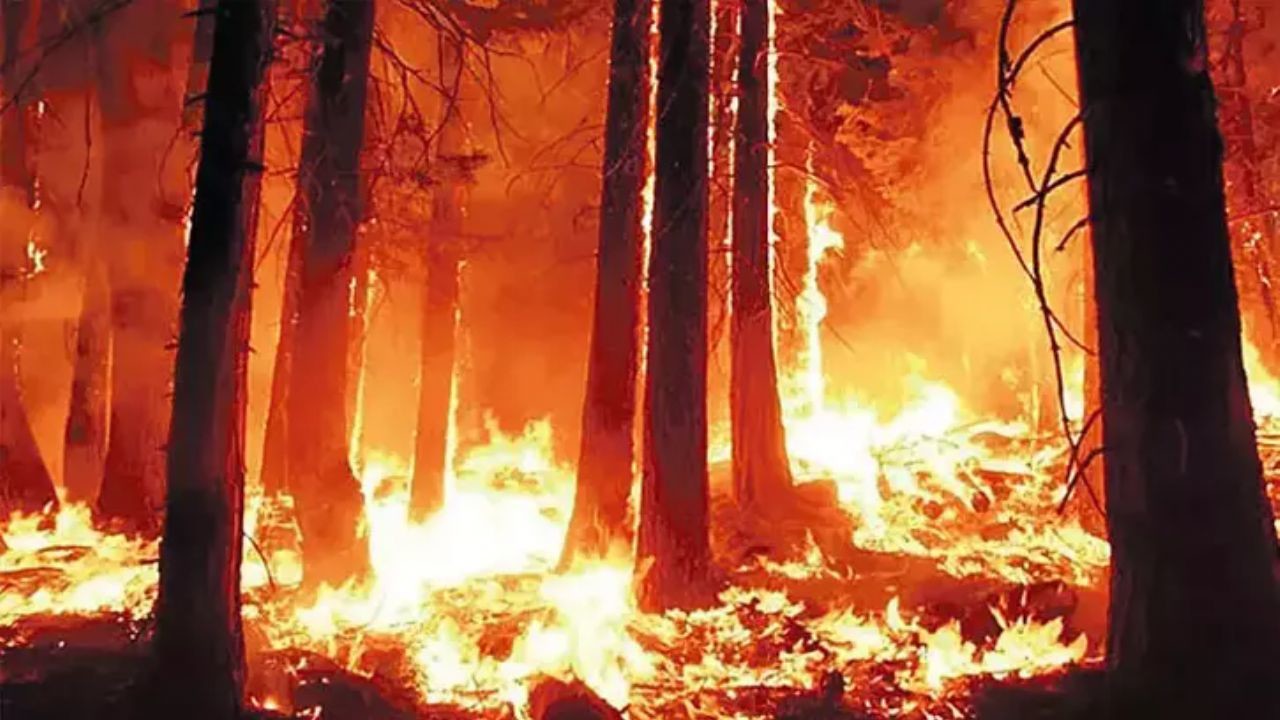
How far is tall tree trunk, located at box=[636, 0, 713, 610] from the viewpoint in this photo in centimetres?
1020

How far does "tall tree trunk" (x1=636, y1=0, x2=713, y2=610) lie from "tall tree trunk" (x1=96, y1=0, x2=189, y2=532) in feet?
22.0

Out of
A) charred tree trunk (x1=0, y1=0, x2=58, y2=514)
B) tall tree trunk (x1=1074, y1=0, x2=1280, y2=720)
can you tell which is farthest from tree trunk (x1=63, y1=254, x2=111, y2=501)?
tall tree trunk (x1=1074, y1=0, x2=1280, y2=720)

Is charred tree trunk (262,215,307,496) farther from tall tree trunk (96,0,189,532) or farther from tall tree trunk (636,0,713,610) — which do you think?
tall tree trunk (636,0,713,610)

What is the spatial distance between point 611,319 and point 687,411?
62.8 inches

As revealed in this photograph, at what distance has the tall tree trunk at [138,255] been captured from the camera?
14109 mm

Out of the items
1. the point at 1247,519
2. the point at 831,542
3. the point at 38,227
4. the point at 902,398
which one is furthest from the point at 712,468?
the point at 38,227

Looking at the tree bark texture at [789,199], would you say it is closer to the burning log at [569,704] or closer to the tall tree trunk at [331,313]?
the tall tree trunk at [331,313]

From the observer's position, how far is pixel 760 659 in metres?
8.99

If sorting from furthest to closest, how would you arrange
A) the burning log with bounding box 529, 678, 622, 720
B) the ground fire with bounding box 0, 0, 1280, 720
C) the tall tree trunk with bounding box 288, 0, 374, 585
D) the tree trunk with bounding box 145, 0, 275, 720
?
1. the tall tree trunk with bounding box 288, 0, 374, 585
2. the burning log with bounding box 529, 678, 622, 720
3. the tree trunk with bounding box 145, 0, 275, 720
4. the ground fire with bounding box 0, 0, 1280, 720

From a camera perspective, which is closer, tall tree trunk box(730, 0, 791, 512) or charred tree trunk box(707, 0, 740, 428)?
charred tree trunk box(707, 0, 740, 428)

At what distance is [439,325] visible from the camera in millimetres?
16312

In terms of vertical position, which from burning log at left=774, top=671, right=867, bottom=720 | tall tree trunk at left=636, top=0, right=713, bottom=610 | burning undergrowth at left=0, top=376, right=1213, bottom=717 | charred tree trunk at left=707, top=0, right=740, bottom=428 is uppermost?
charred tree trunk at left=707, top=0, right=740, bottom=428

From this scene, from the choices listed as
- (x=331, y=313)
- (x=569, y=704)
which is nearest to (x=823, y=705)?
(x=569, y=704)

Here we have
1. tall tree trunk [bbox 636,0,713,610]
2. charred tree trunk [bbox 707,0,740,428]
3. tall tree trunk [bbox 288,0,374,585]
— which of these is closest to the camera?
tall tree trunk [bbox 636,0,713,610]
